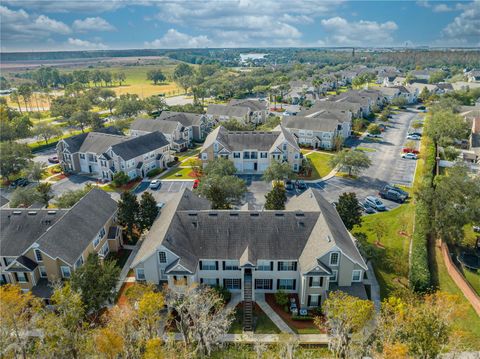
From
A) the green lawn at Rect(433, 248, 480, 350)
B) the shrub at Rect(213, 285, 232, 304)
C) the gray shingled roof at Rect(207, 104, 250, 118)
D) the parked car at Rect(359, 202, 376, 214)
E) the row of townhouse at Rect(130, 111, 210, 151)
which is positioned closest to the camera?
the green lawn at Rect(433, 248, 480, 350)

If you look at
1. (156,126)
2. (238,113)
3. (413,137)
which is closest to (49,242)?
(156,126)

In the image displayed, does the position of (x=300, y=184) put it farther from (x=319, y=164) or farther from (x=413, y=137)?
(x=413, y=137)

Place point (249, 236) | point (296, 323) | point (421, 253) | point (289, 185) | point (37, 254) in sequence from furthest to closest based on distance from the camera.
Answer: point (289, 185) < point (421, 253) < point (249, 236) < point (37, 254) < point (296, 323)

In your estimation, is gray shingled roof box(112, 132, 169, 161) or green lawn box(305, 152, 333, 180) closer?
gray shingled roof box(112, 132, 169, 161)

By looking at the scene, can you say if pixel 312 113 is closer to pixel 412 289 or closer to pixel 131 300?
pixel 412 289

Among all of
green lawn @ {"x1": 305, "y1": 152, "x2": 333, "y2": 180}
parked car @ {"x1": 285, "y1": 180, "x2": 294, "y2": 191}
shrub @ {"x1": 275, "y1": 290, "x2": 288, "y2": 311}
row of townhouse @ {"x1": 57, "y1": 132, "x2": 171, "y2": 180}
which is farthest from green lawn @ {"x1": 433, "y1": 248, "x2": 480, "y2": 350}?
row of townhouse @ {"x1": 57, "y1": 132, "x2": 171, "y2": 180}

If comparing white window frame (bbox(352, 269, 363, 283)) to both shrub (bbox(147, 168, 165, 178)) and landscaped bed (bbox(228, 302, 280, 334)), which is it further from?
shrub (bbox(147, 168, 165, 178))

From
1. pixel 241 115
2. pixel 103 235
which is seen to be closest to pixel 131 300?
pixel 103 235
